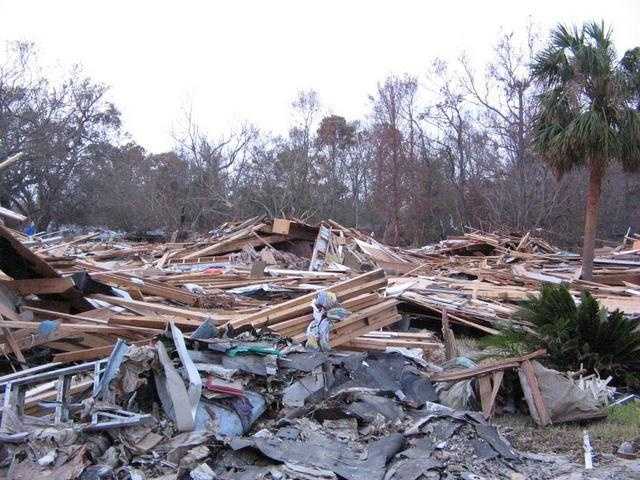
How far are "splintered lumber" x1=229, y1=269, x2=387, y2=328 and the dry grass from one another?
2971 mm

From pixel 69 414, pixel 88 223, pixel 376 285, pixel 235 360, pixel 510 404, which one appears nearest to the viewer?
pixel 69 414

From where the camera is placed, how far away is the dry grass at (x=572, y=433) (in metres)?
5.49

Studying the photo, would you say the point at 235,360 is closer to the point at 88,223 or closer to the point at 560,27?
the point at 560,27

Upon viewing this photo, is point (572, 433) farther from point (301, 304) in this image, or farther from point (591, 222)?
point (591, 222)

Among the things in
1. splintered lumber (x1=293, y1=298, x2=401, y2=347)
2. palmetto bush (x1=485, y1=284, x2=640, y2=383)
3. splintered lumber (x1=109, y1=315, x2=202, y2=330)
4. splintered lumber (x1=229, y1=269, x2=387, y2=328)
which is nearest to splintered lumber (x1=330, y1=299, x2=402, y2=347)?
splintered lumber (x1=293, y1=298, x2=401, y2=347)

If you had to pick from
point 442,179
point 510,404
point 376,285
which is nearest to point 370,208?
point 442,179

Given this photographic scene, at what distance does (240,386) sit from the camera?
5480mm

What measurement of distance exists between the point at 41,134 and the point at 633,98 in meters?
29.1

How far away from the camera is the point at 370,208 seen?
3612cm

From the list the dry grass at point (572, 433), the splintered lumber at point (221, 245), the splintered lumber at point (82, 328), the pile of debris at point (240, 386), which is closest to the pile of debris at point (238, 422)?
the pile of debris at point (240, 386)

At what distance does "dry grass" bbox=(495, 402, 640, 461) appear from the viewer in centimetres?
549

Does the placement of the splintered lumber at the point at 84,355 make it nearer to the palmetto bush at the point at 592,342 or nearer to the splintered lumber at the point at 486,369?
the splintered lumber at the point at 486,369

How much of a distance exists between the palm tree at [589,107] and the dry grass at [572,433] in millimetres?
8691

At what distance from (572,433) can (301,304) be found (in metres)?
3.86
